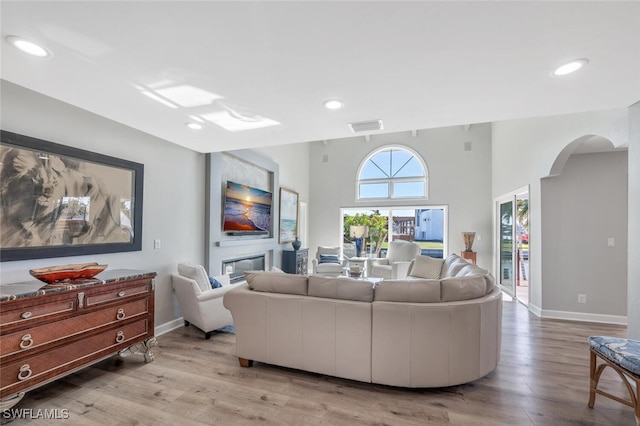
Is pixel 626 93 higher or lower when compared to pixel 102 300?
higher

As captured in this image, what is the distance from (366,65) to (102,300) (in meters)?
2.73

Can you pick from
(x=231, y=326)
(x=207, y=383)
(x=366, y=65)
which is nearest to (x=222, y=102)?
(x=366, y=65)

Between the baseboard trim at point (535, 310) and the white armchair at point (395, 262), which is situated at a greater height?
the white armchair at point (395, 262)

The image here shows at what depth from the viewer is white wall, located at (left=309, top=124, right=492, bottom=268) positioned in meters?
6.88

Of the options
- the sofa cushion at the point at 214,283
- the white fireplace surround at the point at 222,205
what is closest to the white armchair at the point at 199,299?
the sofa cushion at the point at 214,283

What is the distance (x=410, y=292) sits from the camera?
2309 millimetres

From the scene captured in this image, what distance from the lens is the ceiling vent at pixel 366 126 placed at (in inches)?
113

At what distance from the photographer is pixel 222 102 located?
2428mm

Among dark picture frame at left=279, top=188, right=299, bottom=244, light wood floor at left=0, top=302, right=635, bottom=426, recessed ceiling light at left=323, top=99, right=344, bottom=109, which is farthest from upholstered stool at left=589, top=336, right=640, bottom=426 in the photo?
dark picture frame at left=279, top=188, right=299, bottom=244

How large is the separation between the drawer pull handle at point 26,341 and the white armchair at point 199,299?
140 cm

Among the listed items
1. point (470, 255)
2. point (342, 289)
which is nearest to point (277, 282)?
point (342, 289)

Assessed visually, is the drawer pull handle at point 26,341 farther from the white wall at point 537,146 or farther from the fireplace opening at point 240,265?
the white wall at point 537,146

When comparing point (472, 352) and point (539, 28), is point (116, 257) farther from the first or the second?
point (539, 28)

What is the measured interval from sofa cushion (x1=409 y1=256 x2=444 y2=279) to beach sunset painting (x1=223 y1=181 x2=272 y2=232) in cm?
293
